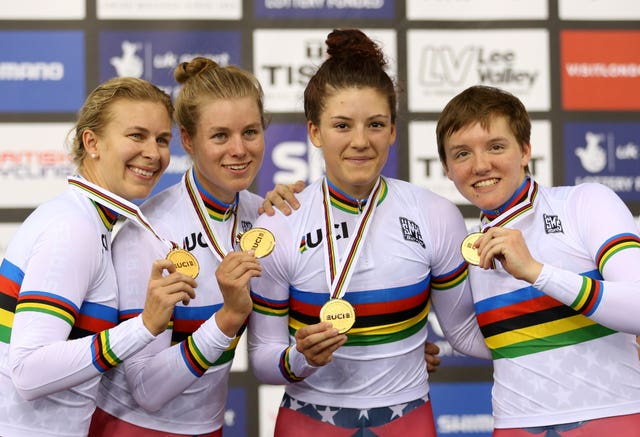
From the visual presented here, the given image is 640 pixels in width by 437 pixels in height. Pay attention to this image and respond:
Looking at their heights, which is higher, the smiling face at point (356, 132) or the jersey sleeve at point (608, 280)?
the smiling face at point (356, 132)

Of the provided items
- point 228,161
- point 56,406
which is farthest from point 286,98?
point 56,406

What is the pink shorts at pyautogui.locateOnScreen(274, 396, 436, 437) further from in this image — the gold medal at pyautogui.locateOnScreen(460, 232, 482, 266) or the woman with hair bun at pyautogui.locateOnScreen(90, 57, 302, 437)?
the gold medal at pyautogui.locateOnScreen(460, 232, 482, 266)

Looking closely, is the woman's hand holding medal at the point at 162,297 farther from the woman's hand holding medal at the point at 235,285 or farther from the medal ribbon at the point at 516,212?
the medal ribbon at the point at 516,212

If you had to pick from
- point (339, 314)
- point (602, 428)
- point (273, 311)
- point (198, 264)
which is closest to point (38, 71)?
point (198, 264)

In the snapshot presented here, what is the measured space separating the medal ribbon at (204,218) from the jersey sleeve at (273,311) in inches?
5.2

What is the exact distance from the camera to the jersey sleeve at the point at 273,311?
1.98 m

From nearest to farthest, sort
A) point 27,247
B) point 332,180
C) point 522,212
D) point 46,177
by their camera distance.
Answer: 1. point 27,247
2. point 522,212
3. point 332,180
4. point 46,177

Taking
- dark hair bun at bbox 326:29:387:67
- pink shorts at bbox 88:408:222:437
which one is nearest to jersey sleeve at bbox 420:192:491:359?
dark hair bun at bbox 326:29:387:67

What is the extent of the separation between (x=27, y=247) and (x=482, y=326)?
1153 millimetres

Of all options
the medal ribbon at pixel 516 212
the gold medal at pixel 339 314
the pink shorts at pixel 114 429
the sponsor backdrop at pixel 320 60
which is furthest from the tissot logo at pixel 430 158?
the pink shorts at pixel 114 429

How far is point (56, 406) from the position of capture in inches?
70.9

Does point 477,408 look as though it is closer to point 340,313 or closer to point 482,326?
point 482,326

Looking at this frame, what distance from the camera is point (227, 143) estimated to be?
209 cm

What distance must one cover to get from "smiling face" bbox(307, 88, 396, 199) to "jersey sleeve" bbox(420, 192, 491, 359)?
21 centimetres
